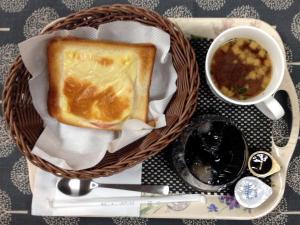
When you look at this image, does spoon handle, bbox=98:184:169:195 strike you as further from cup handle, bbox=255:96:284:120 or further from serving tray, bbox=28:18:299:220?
cup handle, bbox=255:96:284:120

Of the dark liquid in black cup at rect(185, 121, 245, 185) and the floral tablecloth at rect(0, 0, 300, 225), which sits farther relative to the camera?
the floral tablecloth at rect(0, 0, 300, 225)

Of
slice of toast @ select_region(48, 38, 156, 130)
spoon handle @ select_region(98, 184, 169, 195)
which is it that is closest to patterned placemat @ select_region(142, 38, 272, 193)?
spoon handle @ select_region(98, 184, 169, 195)

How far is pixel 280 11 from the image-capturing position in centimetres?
111

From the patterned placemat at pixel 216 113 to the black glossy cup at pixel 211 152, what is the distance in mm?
58

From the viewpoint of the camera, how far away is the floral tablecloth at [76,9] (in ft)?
3.49

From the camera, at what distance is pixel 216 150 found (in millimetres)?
898

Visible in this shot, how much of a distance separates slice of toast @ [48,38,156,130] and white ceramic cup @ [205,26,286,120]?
0.46 ft

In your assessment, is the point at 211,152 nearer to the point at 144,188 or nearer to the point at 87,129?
the point at 144,188

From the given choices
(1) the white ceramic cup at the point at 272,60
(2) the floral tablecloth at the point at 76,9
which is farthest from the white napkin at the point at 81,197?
(1) the white ceramic cup at the point at 272,60

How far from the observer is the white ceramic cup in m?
0.89

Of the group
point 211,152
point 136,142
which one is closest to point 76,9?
point 136,142

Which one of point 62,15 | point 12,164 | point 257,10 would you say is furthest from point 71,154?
point 257,10

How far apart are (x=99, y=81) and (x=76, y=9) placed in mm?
288

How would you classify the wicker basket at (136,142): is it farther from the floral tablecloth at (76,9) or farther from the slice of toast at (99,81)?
the floral tablecloth at (76,9)
